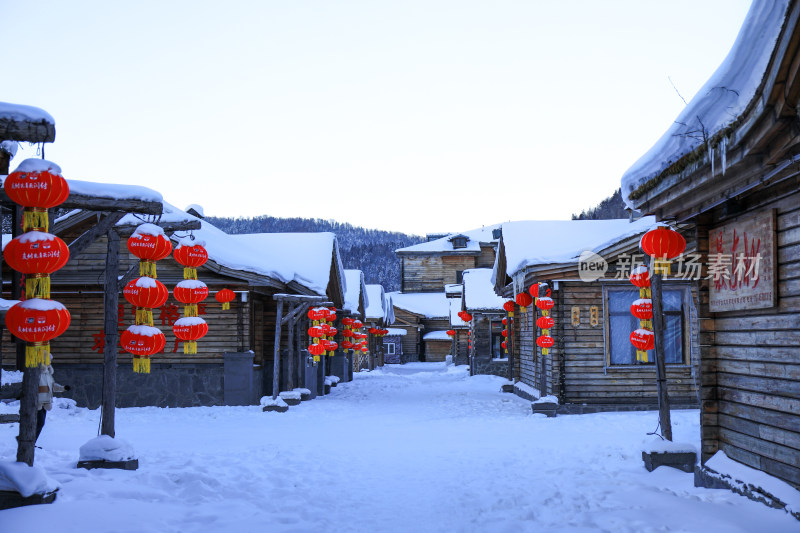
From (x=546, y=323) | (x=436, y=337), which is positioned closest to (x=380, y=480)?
(x=546, y=323)

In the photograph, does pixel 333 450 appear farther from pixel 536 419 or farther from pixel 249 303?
pixel 249 303

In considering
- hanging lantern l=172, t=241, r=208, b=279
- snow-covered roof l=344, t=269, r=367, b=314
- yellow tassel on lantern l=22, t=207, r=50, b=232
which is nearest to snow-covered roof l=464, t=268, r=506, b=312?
snow-covered roof l=344, t=269, r=367, b=314

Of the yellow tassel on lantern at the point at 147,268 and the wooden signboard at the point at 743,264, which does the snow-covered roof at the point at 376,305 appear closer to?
the yellow tassel on lantern at the point at 147,268

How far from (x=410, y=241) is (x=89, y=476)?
11932 centimetres

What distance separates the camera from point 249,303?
16203 millimetres

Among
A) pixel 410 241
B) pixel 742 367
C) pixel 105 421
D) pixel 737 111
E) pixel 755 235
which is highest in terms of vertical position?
pixel 410 241

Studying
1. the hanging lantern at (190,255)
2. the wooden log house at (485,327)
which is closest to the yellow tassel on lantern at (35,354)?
the hanging lantern at (190,255)

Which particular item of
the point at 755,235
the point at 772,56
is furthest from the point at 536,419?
the point at 772,56

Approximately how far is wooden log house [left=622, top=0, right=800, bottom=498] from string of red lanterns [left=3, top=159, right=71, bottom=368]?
18.8ft

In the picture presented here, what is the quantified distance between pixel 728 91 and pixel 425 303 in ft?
152

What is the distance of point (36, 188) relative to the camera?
574cm

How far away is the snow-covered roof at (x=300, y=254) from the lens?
62.1 ft

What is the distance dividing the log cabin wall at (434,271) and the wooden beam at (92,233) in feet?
155

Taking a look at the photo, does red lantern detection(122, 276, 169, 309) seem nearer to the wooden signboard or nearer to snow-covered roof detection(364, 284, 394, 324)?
the wooden signboard
